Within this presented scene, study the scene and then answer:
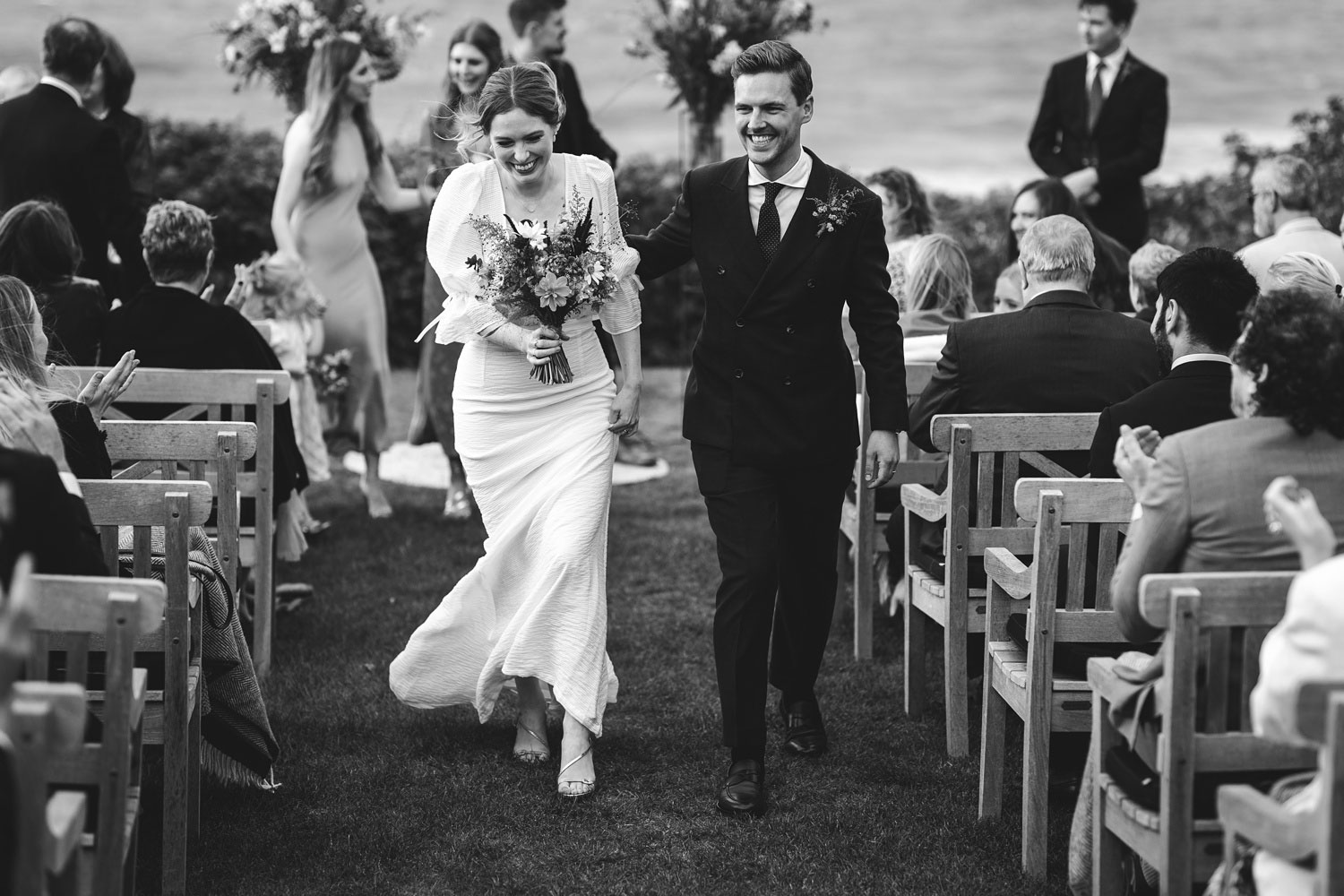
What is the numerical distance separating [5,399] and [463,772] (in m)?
1.97

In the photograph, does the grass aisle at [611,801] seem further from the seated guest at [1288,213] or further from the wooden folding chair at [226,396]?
the seated guest at [1288,213]

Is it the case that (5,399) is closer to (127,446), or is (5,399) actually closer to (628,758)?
(127,446)

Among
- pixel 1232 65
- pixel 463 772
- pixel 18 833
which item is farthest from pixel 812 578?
pixel 1232 65

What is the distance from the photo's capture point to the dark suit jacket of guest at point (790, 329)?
466 centimetres

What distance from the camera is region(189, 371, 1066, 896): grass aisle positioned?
165 inches

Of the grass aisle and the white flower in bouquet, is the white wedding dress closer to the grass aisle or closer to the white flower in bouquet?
the grass aisle

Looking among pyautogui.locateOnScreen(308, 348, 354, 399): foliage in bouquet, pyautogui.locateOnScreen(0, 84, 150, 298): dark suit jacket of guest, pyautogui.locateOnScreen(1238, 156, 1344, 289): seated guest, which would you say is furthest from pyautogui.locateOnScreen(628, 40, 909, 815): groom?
pyautogui.locateOnScreen(308, 348, 354, 399): foliage in bouquet

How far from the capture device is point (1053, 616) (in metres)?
4.05

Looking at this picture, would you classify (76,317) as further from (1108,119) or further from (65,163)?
(1108,119)

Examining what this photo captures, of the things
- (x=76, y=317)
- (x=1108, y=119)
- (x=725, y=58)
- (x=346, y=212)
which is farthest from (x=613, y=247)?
(x=725, y=58)

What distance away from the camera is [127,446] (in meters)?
4.76

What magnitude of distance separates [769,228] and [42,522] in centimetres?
235

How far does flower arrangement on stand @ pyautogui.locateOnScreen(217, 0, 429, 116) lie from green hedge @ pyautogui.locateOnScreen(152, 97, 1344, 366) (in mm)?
4333

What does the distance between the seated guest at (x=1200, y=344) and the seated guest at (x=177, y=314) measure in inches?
141
